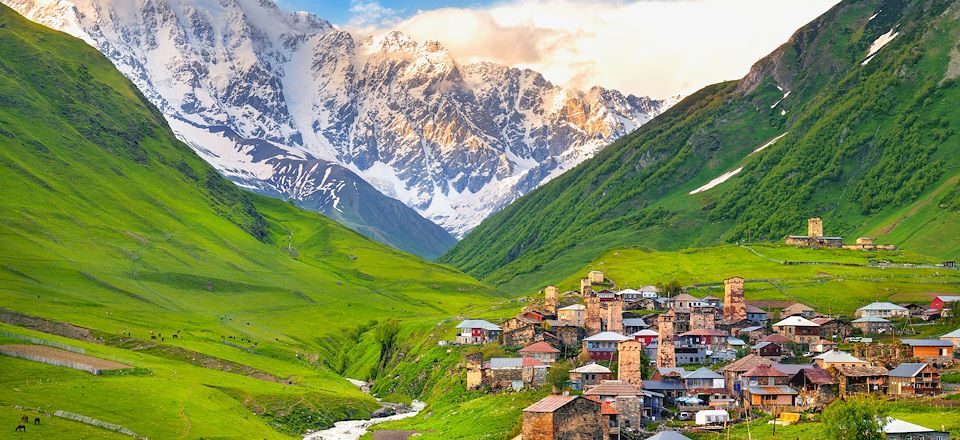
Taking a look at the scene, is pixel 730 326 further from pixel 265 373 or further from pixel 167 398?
pixel 167 398

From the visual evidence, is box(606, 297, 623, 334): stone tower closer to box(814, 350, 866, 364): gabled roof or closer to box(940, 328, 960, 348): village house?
box(814, 350, 866, 364): gabled roof

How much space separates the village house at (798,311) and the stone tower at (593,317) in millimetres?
32473

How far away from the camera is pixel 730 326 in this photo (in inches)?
7269

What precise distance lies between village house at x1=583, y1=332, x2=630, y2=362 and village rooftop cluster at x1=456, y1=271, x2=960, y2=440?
0.59 ft

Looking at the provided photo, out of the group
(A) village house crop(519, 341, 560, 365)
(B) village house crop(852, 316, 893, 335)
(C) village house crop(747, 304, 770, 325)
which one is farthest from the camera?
(C) village house crop(747, 304, 770, 325)

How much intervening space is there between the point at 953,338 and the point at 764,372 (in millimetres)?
29523

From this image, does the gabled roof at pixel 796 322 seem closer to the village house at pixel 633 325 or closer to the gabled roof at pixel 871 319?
the gabled roof at pixel 871 319

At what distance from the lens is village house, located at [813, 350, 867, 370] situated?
456 feet

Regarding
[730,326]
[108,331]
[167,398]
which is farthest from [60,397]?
[730,326]

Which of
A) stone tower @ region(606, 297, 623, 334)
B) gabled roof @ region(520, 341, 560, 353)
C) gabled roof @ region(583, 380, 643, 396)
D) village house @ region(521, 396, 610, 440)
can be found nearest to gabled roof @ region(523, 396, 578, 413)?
village house @ region(521, 396, 610, 440)

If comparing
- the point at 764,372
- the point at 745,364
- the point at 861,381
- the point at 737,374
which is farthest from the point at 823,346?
the point at 861,381

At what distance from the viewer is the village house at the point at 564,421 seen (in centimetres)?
11081

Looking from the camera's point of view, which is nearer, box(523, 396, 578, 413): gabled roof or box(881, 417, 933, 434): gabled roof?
box(881, 417, 933, 434): gabled roof

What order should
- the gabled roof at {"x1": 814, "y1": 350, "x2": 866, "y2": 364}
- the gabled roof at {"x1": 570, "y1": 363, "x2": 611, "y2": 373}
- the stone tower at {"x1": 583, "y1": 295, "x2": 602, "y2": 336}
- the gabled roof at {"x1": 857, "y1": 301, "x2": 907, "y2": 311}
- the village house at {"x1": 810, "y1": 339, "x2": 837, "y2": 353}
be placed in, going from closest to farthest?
1. the gabled roof at {"x1": 814, "y1": 350, "x2": 866, "y2": 364}
2. the gabled roof at {"x1": 570, "y1": 363, "x2": 611, "y2": 373}
3. the village house at {"x1": 810, "y1": 339, "x2": 837, "y2": 353}
4. the stone tower at {"x1": 583, "y1": 295, "x2": 602, "y2": 336}
5. the gabled roof at {"x1": 857, "y1": 301, "x2": 907, "y2": 311}
